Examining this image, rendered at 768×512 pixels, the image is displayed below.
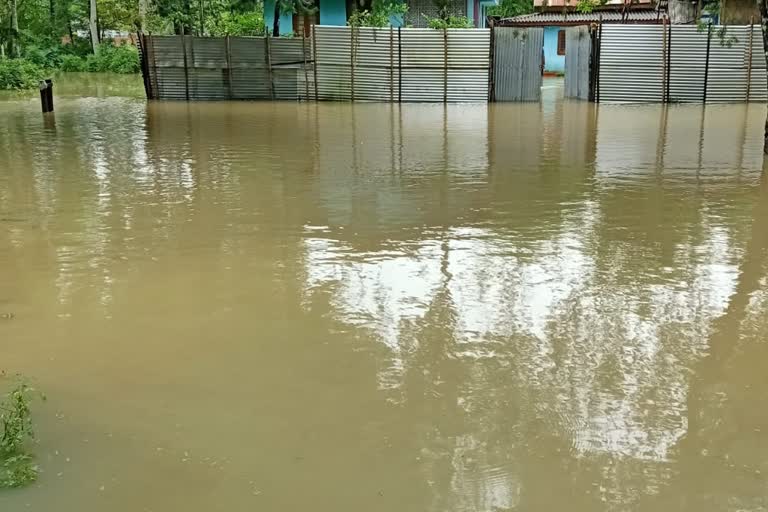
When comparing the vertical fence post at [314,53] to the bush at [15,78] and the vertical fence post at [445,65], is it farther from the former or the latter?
the bush at [15,78]

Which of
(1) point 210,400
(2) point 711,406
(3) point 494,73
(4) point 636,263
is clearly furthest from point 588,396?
(3) point 494,73

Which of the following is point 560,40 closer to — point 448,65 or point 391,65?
point 448,65

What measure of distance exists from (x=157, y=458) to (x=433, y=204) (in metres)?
A: 5.34

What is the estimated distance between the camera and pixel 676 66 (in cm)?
2016

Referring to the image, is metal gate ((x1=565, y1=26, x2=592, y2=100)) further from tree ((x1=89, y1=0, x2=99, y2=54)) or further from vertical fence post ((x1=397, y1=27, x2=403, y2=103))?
tree ((x1=89, y1=0, x2=99, y2=54))

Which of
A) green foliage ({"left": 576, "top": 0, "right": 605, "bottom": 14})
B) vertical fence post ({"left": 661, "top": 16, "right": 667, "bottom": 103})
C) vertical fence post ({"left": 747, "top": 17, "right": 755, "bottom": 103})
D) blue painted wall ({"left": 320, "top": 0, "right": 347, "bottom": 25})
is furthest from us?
green foliage ({"left": 576, "top": 0, "right": 605, "bottom": 14})

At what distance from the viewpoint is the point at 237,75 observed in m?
21.2

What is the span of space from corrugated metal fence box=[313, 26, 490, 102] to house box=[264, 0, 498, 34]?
9.12 metres

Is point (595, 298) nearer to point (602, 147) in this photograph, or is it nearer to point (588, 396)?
point (588, 396)

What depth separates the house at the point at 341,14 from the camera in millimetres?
30016

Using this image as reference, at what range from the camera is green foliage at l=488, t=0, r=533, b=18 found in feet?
127

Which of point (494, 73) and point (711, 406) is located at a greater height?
point (494, 73)

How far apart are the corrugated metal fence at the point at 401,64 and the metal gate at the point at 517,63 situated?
31cm

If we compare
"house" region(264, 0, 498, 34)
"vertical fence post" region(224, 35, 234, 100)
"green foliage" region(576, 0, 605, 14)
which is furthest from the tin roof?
"vertical fence post" region(224, 35, 234, 100)
